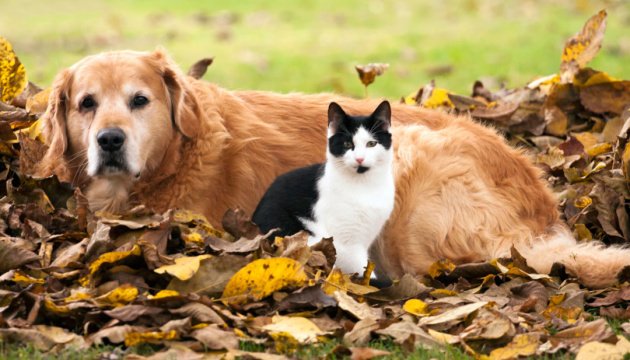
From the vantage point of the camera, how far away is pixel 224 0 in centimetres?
2170

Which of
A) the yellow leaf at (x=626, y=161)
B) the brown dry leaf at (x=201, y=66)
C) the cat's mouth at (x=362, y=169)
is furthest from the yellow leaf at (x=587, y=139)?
the brown dry leaf at (x=201, y=66)

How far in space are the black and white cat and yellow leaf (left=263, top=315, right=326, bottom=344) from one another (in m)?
0.92

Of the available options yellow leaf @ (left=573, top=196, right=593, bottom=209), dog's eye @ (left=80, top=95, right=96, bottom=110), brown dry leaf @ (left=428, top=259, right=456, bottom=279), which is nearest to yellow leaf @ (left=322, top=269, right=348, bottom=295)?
brown dry leaf @ (left=428, top=259, right=456, bottom=279)

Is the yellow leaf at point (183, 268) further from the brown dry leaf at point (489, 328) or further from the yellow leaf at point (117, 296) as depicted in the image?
the brown dry leaf at point (489, 328)

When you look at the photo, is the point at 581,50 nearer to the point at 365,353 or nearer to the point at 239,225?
the point at 239,225

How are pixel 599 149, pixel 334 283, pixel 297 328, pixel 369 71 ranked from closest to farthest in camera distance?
pixel 297 328
pixel 334 283
pixel 599 149
pixel 369 71

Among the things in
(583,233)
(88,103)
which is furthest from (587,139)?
(88,103)

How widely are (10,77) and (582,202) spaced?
3.61 meters

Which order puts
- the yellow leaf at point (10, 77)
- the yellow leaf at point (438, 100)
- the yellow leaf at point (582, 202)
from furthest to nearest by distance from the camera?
the yellow leaf at point (438, 100) < the yellow leaf at point (10, 77) < the yellow leaf at point (582, 202)

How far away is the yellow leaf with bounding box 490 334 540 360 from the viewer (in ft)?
12.2

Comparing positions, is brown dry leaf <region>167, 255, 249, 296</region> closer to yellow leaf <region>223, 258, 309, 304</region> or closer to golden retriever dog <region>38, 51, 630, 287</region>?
yellow leaf <region>223, 258, 309, 304</region>

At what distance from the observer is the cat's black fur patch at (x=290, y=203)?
4844 millimetres

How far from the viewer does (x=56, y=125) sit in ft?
17.0

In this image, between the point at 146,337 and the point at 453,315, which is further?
the point at 453,315
